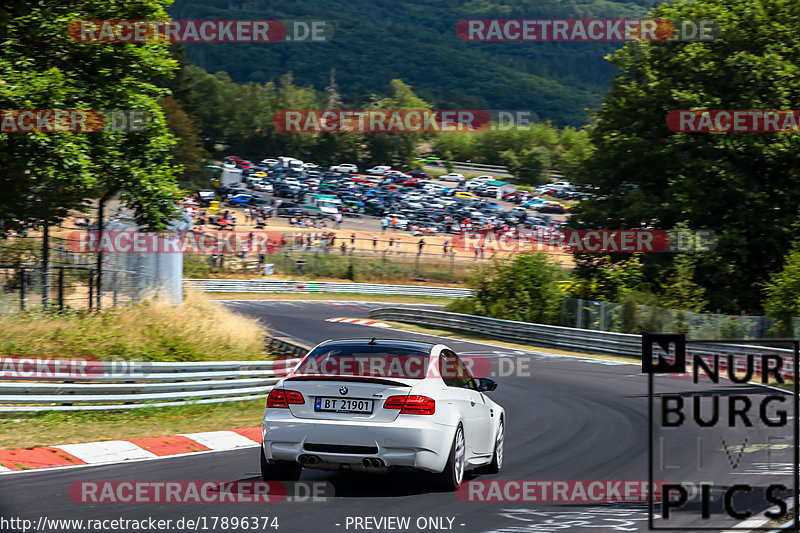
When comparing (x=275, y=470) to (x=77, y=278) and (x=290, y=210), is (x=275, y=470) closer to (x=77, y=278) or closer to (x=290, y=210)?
(x=77, y=278)

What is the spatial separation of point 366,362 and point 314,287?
4721 centimetres

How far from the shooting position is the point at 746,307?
115 ft

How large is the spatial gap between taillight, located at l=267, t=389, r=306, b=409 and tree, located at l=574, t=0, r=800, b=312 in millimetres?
27767

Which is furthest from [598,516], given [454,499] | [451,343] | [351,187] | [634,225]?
[351,187]

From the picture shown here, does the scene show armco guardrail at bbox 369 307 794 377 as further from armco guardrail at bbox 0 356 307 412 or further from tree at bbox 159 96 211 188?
tree at bbox 159 96 211 188

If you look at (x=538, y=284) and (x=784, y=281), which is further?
(x=538, y=284)

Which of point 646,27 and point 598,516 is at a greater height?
point 646,27

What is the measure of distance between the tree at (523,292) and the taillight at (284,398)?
96.0 feet

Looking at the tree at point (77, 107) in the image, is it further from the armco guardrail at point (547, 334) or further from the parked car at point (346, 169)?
the parked car at point (346, 169)

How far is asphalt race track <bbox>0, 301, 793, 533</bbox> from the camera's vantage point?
7750 mm

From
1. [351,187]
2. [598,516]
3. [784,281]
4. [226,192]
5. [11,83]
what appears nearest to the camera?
[598,516]

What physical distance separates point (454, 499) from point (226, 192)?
79379mm

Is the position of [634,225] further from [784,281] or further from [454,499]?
[454,499]

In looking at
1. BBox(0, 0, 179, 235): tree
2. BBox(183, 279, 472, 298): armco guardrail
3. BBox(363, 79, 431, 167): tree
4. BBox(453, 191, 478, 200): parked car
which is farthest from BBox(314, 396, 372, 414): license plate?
BBox(363, 79, 431, 167): tree
